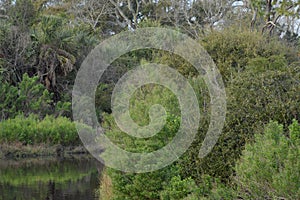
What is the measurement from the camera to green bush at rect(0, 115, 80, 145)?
24250mm

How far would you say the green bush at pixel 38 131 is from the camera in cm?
2425

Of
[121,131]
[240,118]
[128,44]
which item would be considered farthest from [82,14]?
[240,118]

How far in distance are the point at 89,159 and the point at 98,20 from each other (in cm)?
1606

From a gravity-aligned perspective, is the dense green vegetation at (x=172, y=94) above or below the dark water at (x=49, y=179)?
above

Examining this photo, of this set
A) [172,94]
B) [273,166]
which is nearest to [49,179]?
[172,94]

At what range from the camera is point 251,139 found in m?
8.24

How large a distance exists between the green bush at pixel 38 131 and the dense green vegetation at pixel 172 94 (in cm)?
5

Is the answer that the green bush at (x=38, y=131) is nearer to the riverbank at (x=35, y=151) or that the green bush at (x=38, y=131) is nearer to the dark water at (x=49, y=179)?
the riverbank at (x=35, y=151)

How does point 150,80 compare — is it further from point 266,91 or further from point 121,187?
point 266,91

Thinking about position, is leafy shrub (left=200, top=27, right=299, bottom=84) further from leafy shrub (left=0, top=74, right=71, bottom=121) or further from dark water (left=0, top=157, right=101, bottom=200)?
leafy shrub (left=0, top=74, right=71, bottom=121)

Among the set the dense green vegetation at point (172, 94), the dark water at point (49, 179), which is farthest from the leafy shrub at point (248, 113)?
the dark water at point (49, 179)

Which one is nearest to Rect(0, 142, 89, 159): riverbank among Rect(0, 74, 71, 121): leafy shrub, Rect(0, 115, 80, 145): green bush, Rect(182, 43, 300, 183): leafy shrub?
Rect(0, 115, 80, 145): green bush

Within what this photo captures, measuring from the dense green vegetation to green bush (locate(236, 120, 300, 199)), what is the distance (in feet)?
0.04

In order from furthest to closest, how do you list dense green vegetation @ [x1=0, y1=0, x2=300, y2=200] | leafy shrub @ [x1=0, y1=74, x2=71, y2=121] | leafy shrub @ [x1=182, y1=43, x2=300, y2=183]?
1. leafy shrub @ [x1=0, y1=74, x2=71, y2=121]
2. leafy shrub @ [x1=182, y1=43, x2=300, y2=183]
3. dense green vegetation @ [x1=0, y1=0, x2=300, y2=200]
